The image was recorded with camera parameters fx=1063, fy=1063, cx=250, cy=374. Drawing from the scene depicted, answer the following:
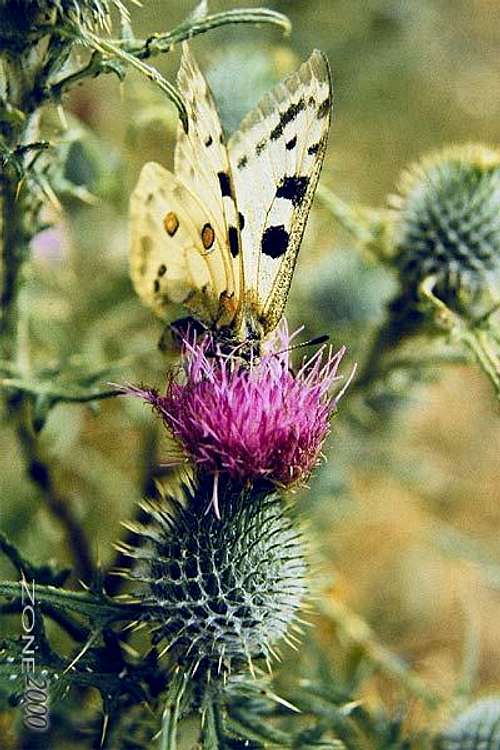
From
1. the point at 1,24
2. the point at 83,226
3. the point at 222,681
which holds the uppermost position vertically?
the point at 83,226

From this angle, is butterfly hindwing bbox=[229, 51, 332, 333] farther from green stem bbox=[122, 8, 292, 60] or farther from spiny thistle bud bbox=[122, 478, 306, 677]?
spiny thistle bud bbox=[122, 478, 306, 677]

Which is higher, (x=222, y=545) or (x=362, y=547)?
(x=362, y=547)

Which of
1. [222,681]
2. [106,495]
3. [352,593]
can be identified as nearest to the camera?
[222,681]

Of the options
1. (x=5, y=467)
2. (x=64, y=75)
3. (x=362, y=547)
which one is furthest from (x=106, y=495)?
(x=64, y=75)

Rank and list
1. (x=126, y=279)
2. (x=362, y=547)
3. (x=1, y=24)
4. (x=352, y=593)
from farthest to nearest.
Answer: (x=362, y=547)
(x=352, y=593)
(x=126, y=279)
(x=1, y=24)

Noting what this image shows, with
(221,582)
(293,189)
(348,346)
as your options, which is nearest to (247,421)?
(221,582)

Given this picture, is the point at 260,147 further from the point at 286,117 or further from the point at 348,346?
the point at 348,346

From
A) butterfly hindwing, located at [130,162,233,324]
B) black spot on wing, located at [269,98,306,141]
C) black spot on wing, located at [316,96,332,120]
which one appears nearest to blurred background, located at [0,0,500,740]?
butterfly hindwing, located at [130,162,233,324]

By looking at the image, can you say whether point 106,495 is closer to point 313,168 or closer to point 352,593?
point 352,593
